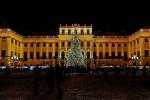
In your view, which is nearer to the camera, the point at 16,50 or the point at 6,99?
the point at 6,99

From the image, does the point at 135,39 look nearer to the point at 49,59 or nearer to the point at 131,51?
the point at 131,51

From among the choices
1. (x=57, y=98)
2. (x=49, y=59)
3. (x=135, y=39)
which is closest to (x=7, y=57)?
(x=49, y=59)

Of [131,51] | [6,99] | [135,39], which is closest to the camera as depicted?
[6,99]

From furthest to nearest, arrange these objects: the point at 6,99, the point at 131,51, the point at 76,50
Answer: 1. the point at 131,51
2. the point at 76,50
3. the point at 6,99

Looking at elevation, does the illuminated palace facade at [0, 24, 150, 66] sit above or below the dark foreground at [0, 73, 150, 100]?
above

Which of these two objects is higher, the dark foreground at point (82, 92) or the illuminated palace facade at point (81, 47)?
the illuminated palace facade at point (81, 47)

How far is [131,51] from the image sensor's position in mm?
107312

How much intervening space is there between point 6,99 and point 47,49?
95.9m

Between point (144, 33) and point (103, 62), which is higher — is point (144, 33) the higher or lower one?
the higher one

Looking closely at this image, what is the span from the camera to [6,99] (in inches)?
620

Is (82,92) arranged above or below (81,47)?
below

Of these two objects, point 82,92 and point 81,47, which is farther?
point 81,47

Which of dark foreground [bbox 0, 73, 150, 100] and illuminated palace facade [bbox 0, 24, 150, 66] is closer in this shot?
dark foreground [bbox 0, 73, 150, 100]

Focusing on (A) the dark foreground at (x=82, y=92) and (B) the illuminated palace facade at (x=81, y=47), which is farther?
(B) the illuminated palace facade at (x=81, y=47)
